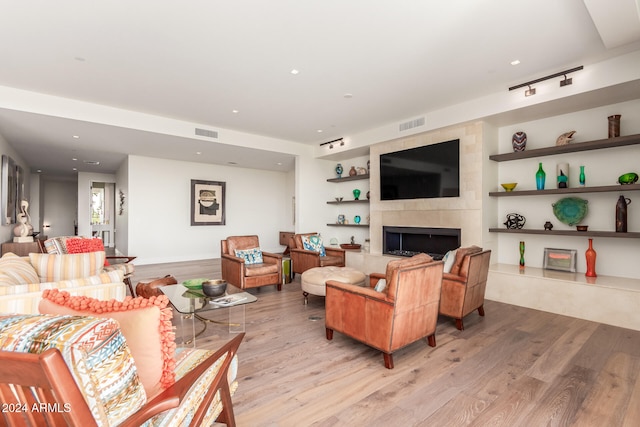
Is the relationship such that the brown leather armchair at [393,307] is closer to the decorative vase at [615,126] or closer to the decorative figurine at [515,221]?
the decorative figurine at [515,221]

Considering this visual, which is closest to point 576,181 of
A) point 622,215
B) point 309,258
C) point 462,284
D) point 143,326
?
point 622,215

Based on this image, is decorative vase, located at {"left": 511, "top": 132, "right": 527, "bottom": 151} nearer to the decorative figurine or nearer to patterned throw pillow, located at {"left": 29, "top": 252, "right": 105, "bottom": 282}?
the decorative figurine

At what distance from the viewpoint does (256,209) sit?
30.9 ft

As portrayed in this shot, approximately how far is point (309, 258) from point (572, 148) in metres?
4.07

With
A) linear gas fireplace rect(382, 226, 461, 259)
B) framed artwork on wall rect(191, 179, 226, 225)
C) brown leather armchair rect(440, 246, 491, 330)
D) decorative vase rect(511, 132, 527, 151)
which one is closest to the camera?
brown leather armchair rect(440, 246, 491, 330)

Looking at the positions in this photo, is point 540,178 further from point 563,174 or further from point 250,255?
point 250,255

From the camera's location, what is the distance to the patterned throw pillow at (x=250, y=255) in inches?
191

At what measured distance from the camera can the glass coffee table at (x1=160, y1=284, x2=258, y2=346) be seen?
8.70 feet

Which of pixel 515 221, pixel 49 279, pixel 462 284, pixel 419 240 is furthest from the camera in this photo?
pixel 419 240

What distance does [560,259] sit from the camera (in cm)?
430

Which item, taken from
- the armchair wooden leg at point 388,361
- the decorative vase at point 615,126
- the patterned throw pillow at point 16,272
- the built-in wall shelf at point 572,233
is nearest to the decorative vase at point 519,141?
the decorative vase at point 615,126

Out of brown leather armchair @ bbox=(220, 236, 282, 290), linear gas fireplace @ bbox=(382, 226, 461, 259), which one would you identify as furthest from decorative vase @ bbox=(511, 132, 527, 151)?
brown leather armchair @ bbox=(220, 236, 282, 290)

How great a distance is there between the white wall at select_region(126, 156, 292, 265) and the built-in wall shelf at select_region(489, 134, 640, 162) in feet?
21.4

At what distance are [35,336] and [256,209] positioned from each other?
8733 millimetres
